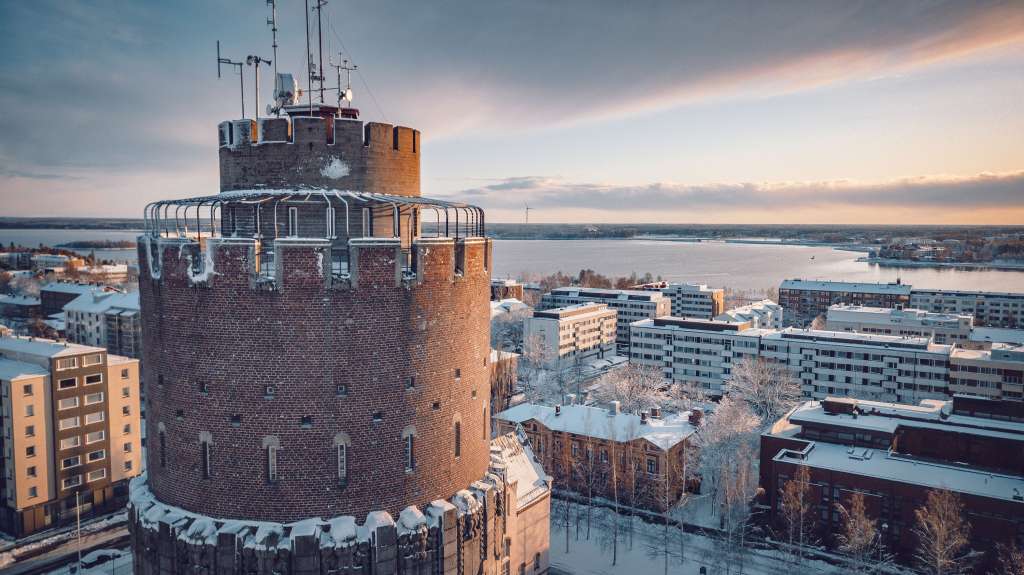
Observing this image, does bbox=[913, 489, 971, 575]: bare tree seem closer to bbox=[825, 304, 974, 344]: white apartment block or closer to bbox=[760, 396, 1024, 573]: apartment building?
bbox=[760, 396, 1024, 573]: apartment building

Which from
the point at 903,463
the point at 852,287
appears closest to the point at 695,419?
the point at 903,463

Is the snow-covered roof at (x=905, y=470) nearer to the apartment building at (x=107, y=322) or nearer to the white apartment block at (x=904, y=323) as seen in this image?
the white apartment block at (x=904, y=323)

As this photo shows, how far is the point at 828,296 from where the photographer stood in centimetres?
11312

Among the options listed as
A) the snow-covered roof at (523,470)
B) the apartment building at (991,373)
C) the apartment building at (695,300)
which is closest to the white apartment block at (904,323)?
the apartment building at (991,373)

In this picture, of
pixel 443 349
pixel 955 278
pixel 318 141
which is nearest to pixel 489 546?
pixel 443 349

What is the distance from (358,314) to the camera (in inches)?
490

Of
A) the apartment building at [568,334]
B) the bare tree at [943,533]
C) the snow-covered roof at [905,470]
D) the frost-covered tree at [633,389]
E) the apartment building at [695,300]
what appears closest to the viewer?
the bare tree at [943,533]

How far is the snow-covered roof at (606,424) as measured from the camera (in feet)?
144

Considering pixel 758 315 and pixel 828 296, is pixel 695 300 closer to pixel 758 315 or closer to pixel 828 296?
pixel 758 315

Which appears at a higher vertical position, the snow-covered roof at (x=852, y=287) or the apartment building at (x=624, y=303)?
the snow-covered roof at (x=852, y=287)

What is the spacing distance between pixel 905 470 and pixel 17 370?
167 ft

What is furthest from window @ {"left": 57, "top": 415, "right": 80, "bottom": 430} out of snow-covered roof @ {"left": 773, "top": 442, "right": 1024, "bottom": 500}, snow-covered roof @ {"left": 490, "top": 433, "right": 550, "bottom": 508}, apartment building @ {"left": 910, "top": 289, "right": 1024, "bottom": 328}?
apartment building @ {"left": 910, "top": 289, "right": 1024, "bottom": 328}

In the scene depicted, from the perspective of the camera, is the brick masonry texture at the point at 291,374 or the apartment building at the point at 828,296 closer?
the brick masonry texture at the point at 291,374

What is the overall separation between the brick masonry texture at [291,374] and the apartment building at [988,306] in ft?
384
